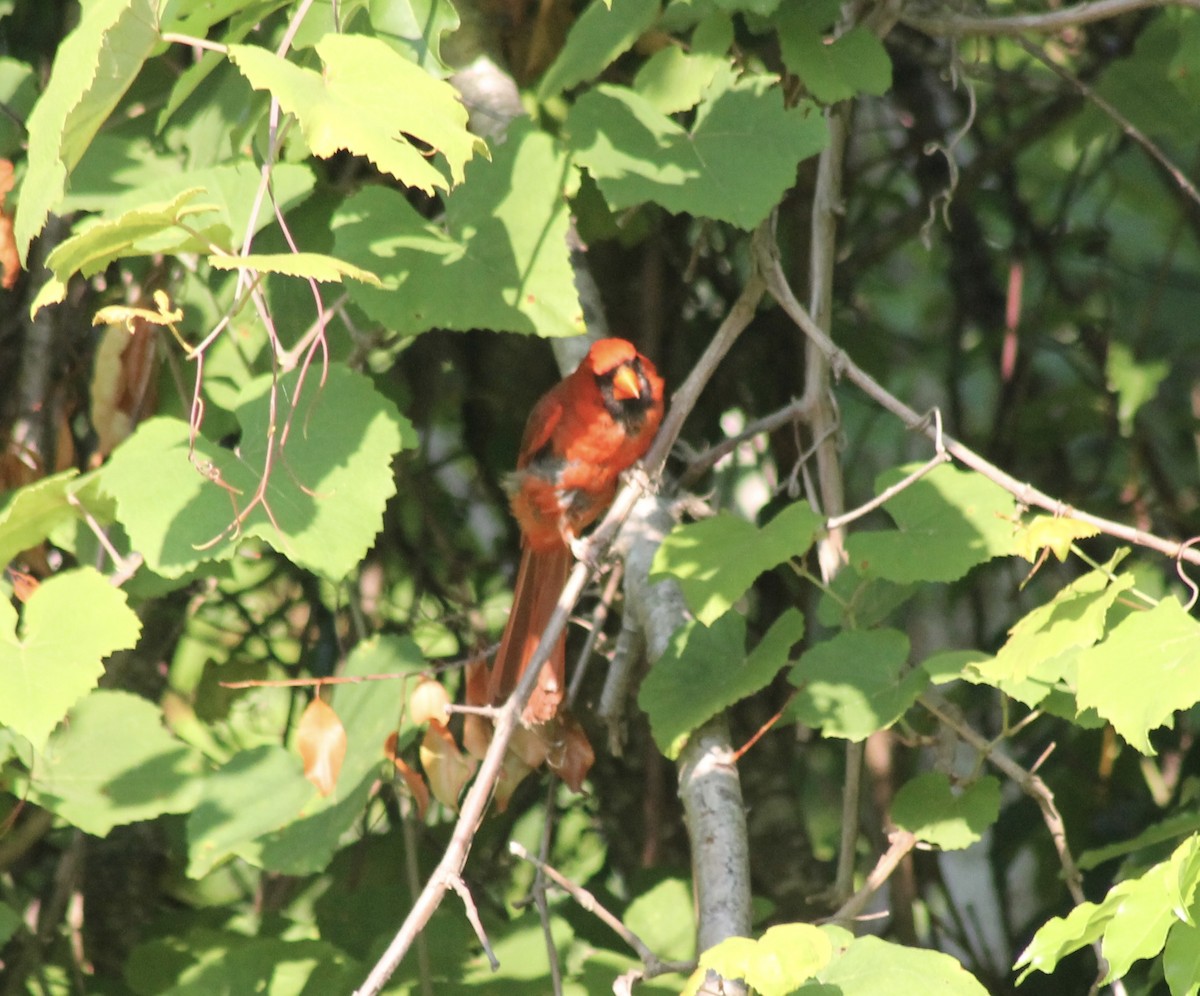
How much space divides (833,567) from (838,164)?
62cm

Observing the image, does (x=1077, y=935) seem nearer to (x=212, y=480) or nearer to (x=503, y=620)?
(x=212, y=480)

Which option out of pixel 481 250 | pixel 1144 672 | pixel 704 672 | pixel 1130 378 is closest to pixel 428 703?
pixel 704 672

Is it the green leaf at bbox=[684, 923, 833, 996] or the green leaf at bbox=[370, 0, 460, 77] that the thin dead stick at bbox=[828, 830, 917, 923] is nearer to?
the green leaf at bbox=[684, 923, 833, 996]

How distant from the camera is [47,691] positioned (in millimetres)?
1557

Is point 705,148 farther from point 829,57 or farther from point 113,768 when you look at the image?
point 113,768

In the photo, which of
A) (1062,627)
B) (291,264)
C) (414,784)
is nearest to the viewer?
(291,264)

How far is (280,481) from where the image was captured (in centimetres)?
164

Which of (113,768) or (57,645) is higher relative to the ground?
(57,645)

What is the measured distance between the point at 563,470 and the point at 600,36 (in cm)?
98

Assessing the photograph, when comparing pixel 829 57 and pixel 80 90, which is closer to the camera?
pixel 80 90

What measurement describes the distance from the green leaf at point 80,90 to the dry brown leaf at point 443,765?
0.93 meters

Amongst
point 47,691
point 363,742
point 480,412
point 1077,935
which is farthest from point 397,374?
point 1077,935

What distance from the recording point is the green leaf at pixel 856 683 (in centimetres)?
177

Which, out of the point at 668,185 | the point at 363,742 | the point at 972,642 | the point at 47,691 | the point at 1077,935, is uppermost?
the point at 668,185
